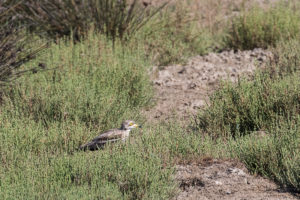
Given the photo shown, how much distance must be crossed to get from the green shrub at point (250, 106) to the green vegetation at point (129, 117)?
0.01 metres

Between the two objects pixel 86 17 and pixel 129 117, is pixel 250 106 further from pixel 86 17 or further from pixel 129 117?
pixel 86 17

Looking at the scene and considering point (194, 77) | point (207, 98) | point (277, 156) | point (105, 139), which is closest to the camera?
point (277, 156)

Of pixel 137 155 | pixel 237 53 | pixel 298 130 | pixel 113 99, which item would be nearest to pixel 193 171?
pixel 137 155

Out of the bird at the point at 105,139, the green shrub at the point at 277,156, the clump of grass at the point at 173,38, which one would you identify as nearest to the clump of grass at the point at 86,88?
the bird at the point at 105,139

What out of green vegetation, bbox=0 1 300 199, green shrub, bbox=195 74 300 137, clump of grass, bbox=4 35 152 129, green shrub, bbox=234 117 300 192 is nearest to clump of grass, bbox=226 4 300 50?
green vegetation, bbox=0 1 300 199

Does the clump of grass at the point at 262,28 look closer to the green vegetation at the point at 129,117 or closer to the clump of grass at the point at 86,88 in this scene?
the green vegetation at the point at 129,117

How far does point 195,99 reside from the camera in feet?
27.0

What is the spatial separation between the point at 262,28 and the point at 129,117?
4.59 m

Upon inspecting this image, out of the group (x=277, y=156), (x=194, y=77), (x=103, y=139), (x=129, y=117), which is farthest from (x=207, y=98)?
(x=277, y=156)

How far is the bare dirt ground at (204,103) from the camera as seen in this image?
15.7 feet

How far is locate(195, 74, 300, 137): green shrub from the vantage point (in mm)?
6402

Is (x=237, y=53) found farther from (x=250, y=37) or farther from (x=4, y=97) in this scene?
(x=4, y=97)

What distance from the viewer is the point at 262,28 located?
1062 centimetres

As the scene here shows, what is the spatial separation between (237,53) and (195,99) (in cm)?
242
